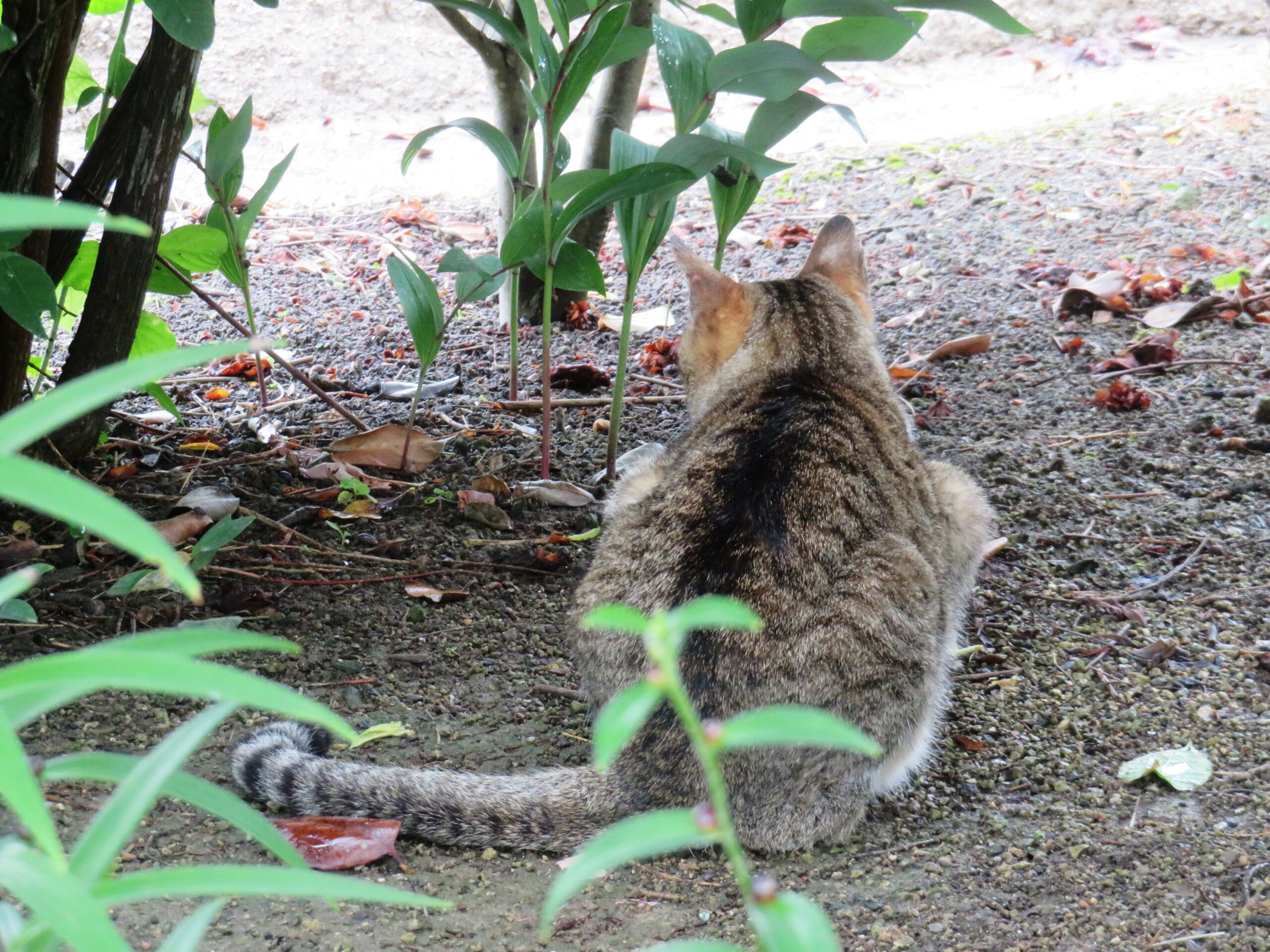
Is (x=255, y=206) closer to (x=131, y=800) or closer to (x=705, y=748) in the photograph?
(x=131, y=800)

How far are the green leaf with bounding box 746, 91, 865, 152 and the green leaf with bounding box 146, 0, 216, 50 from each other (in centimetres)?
170

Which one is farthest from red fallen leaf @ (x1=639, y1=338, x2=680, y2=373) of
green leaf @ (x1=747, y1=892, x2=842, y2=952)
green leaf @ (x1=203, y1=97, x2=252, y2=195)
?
green leaf @ (x1=747, y1=892, x2=842, y2=952)

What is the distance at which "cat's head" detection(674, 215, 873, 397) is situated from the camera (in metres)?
3.29

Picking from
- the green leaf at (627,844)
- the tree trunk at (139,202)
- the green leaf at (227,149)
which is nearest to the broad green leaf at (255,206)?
the green leaf at (227,149)

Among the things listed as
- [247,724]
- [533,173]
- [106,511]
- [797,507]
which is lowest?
[247,724]

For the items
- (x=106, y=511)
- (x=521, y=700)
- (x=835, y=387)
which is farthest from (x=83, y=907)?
(x=835, y=387)

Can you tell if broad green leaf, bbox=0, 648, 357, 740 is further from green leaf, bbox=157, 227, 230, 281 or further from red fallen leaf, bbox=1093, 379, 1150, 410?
red fallen leaf, bbox=1093, 379, 1150, 410

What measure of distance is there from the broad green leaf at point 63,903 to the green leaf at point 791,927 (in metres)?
0.44

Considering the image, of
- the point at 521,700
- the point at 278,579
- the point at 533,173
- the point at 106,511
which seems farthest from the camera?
the point at 533,173

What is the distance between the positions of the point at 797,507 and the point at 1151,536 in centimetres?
175

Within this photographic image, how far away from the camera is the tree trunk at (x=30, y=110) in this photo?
9.88 feet

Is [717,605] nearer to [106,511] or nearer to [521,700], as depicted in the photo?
[106,511]

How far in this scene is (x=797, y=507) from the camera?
267cm

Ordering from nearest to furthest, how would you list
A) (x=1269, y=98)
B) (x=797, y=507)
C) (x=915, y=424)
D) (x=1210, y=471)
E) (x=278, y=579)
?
(x=797, y=507) → (x=278, y=579) → (x=1210, y=471) → (x=915, y=424) → (x=1269, y=98)
